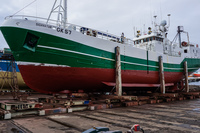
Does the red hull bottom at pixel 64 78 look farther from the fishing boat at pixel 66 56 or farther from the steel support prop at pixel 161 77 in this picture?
the steel support prop at pixel 161 77

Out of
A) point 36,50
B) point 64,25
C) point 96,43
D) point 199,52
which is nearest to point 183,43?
point 199,52

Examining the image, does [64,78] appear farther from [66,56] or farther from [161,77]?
[161,77]

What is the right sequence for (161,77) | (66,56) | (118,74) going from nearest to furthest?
(66,56) → (118,74) → (161,77)

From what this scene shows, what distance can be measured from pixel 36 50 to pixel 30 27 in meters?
1.18

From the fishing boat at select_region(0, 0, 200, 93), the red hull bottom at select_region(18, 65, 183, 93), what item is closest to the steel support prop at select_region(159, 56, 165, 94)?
the fishing boat at select_region(0, 0, 200, 93)

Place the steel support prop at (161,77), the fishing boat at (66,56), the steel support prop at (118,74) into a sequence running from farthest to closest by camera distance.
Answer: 1. the steel support prop at (161,77)
2. the steel support prop at (118,74)
3. the fishing boat at (66,56)

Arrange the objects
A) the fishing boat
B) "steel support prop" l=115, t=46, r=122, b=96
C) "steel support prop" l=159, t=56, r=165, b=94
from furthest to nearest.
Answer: "steel support prop" l=159, t=56, r=165, b=94
"steel support prop" l=115, t=46, r=122, b=96
the fishing boat

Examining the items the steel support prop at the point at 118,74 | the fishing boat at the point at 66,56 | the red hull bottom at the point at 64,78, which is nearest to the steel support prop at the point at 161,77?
the fishing boat at the point at 66,56

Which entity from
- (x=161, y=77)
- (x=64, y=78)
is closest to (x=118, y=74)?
(x=64, y=78)

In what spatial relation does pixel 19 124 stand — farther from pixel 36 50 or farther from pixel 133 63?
pixel 133 63

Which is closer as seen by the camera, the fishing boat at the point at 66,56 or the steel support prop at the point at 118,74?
the fishing boat at the point at 66,56

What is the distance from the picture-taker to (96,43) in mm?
9961

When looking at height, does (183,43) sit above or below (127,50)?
above

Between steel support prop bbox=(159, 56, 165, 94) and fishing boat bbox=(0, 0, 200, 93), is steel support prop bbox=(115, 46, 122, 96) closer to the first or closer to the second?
fishing boat bbox=(0, 0, 200, 93)
